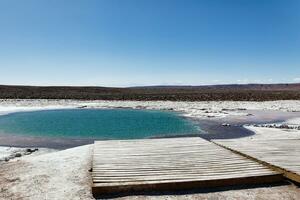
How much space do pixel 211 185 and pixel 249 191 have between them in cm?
75

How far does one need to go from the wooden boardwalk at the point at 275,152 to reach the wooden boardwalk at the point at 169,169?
22cm

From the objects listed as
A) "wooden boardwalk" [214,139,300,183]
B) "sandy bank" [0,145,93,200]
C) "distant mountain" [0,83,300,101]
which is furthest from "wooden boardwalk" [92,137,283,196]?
"distant mountain" [0,83,300,101]

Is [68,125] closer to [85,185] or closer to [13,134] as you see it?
[13,134]

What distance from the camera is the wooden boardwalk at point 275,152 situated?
7.71 m

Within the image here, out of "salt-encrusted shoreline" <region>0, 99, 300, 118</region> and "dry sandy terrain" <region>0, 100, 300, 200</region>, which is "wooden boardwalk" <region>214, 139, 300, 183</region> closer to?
"dry sandy terrain" <region>0, 100, 300, 200</region>

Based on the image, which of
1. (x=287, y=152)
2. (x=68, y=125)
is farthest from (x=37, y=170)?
(x=68, y=125)

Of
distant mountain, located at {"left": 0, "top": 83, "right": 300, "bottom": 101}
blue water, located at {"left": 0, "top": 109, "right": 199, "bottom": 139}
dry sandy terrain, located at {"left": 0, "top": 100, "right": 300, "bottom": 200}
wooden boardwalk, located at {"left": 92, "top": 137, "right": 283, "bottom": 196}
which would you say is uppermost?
distant mountain, located at {"left": 0, "top": 83, "right": 300, "bottom": 101}

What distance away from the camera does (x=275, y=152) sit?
9.18m

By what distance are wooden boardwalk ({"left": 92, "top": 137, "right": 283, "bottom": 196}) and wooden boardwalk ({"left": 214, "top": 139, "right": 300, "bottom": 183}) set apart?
0.74 feet

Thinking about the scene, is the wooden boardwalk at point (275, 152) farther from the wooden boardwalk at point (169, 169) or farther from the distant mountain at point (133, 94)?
the distant mountain at point (133, 94)

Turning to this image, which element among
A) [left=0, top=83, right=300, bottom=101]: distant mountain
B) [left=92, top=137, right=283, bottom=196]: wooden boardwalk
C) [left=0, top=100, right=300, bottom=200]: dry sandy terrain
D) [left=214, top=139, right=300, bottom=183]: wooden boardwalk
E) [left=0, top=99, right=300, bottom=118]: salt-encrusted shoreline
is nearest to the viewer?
[left=0, top=100, right=300, bottom=200]: dry sandy terrain

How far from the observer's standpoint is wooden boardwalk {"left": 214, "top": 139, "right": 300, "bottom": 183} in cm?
771

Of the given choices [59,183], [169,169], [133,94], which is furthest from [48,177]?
[133,94]

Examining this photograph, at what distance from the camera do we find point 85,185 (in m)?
7.39
